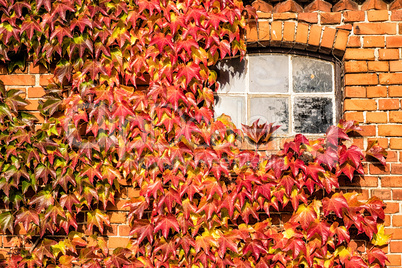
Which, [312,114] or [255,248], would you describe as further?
[312,114]

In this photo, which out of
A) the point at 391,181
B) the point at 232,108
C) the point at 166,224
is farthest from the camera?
the point at 232,108

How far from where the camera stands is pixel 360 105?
2533mm

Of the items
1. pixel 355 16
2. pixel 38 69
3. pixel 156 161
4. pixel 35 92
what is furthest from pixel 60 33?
pixel 355 16

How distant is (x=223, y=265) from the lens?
7.90 feet

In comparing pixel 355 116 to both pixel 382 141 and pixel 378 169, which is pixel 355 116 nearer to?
pixel 382 141

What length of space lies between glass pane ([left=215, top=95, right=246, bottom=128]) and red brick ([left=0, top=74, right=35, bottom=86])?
130 cm

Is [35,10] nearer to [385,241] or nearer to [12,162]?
[12,162]

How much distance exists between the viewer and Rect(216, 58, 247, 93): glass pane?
8.72 feet

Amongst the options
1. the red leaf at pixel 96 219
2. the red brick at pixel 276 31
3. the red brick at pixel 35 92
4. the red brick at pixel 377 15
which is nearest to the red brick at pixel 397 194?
the red brick at pixel 377 15

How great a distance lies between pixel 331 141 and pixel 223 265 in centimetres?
107

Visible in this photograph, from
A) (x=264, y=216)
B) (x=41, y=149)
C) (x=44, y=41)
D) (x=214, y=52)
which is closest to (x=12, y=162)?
(x=41, y=149)

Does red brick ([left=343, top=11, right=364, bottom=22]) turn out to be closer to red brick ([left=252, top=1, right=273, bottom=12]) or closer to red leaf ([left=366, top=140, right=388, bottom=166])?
red brick ([left=252, top=1, right=273, bottom=12])

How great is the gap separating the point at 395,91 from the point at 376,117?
218mm

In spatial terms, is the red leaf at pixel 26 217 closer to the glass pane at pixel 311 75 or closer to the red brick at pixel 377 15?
the glass pane at pixel 311 75
